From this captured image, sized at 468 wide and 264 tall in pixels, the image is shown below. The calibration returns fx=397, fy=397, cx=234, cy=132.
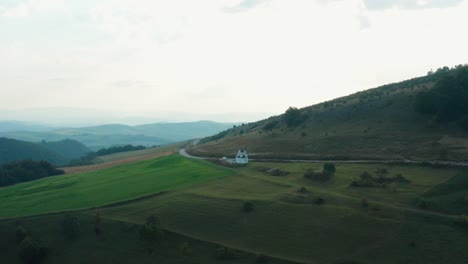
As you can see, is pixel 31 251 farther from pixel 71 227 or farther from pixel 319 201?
pixel 319 201

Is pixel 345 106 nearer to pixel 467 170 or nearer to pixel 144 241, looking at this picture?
pixel 467 170

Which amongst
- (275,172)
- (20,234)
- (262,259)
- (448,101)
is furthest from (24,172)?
(448,101)

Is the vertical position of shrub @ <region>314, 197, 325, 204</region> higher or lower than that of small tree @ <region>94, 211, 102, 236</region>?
higher

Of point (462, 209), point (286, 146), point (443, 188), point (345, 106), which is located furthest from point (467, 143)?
point (345, 106)

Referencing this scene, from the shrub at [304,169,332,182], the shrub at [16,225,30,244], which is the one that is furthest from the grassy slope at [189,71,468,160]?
the shrub at [16,225,30,244]

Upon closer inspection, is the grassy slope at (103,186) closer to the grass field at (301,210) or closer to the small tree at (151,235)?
the grass field at (301,210)

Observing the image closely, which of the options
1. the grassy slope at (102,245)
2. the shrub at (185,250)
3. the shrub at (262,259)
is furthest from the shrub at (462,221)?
the shrub at (185,250)

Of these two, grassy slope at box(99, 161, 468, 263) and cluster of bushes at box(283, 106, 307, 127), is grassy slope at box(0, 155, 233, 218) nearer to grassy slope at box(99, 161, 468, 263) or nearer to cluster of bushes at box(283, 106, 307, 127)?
grassy slope at box(99, 161, 468, 263)
